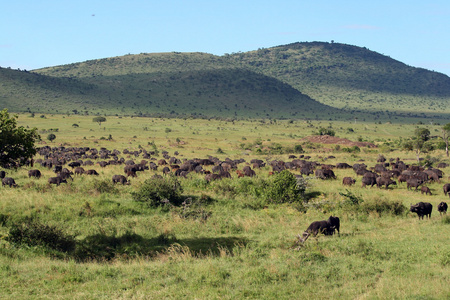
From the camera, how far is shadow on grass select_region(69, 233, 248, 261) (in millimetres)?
12781

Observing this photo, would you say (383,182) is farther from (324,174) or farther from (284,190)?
(284,190)

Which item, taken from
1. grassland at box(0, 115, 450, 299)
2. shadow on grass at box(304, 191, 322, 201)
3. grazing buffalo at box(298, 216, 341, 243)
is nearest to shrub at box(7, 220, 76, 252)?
grassland at box(0, 115, 450, 299)

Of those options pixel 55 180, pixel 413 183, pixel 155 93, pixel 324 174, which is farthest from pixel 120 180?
pixel 155 93

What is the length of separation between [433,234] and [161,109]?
411 feet

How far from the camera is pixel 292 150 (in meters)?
55.0

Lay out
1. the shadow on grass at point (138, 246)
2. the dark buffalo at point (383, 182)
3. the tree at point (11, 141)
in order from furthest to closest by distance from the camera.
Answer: the dark buffalo at point (383, 182) < the shadow on grass at point (138, 246) < the tree at point (11, 141)

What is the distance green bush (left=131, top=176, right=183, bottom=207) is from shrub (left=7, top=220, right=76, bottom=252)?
5853mm

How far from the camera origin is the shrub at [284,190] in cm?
2045

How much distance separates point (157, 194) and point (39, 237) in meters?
6.59

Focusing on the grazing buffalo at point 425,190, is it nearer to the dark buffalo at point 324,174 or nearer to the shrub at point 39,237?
the dark buffalo at point 324,174

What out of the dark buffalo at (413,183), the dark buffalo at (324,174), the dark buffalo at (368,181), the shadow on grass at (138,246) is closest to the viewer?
the shadow on grass at (138,246)

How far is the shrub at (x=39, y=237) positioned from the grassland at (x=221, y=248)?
264 millimetres

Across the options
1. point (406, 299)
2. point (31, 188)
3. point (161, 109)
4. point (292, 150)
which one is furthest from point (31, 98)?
point (406, 299)

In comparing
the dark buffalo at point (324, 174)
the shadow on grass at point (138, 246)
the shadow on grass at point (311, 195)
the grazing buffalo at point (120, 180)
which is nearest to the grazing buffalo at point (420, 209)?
the shadow on grass at point (311, 195)
